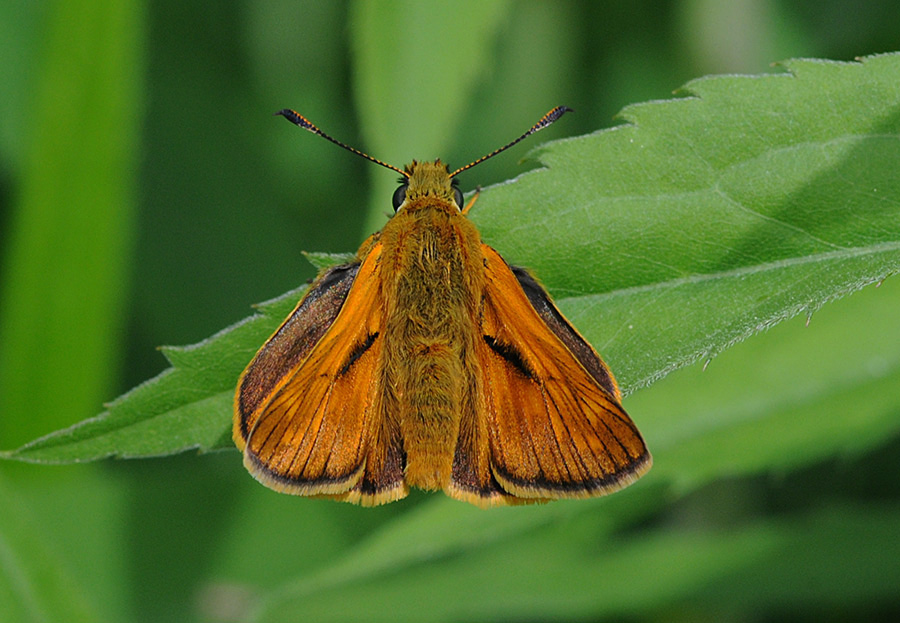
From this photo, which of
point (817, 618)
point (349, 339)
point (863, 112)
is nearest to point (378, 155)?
point (349, 339)

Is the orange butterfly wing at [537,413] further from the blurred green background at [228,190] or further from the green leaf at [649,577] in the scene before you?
the green leaf at [649,577]

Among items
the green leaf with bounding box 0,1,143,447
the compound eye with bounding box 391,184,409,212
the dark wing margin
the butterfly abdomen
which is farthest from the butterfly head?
the green leaf with bounding box 0,1,143,447

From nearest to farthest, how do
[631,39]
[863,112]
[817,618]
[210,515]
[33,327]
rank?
1. [863,112]
2. [33,327]
3. [817,618]
4. [210,515]
5. [631,39]

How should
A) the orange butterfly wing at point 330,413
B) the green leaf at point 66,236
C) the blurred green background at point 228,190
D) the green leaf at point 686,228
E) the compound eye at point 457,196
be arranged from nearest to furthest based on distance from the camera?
the green leaf at point 686,228 < the orange butterfly wing at point 330,413 < the compound eye at point 457,196 < the blurred green background at point 228,190 < the green leaf at point 66,236

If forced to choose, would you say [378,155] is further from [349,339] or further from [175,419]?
[175,419]

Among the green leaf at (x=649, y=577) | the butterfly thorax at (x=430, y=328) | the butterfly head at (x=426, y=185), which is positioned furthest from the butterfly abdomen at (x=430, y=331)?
the green leaf at (x=649, y=577)

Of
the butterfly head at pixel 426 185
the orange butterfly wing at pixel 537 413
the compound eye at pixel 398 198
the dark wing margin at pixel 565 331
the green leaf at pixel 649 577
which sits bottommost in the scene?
the green leaf at pixel 649 577

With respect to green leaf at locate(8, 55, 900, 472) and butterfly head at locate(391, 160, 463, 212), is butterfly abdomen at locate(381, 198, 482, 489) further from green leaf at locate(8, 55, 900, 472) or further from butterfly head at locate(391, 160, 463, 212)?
green leaf at locate(8, 55, 900, 472)
